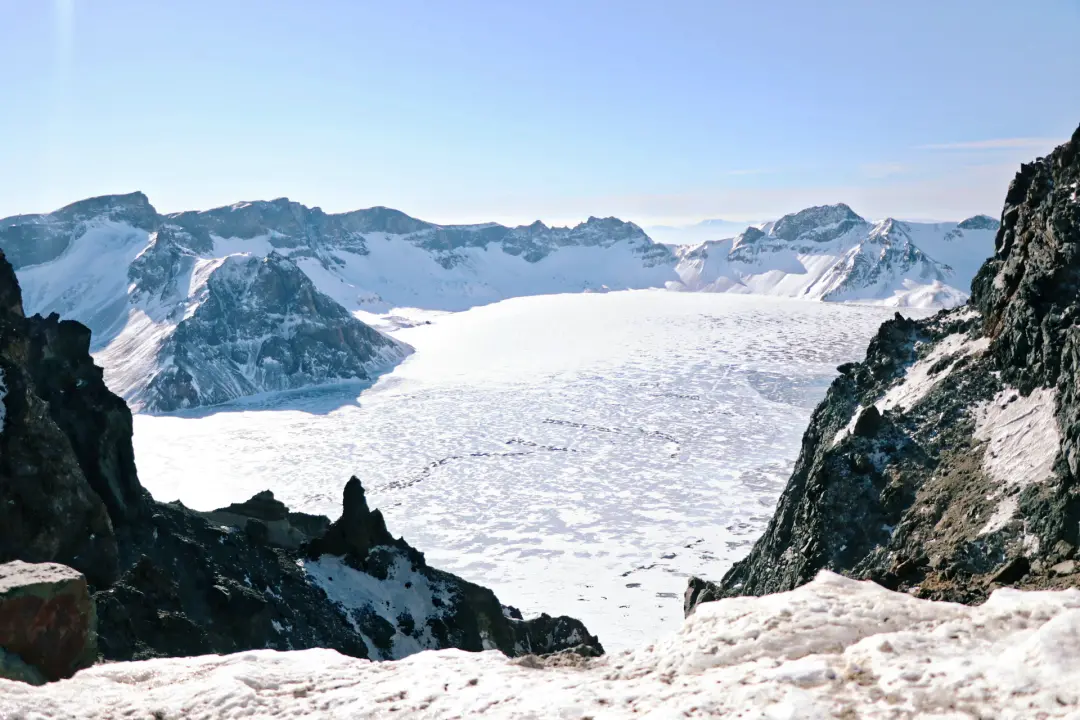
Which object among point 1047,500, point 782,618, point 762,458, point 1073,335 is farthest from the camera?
point 762,458

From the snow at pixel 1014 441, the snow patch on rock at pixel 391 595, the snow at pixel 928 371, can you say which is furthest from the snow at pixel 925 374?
the snow patch on rock at pixel 391 595

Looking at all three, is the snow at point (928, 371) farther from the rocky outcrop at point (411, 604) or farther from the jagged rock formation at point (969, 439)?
the rocky outcrop at point (411, 604)

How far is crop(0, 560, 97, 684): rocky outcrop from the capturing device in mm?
15266

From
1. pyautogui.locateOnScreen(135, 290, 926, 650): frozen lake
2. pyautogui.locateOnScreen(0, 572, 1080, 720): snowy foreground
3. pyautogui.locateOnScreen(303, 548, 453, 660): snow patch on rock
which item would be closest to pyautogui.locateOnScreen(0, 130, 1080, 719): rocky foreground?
pyautogui.locateOnScreen(0, 572, 1080, 720): snowy foreground

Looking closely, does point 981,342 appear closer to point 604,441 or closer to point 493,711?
point 493,711

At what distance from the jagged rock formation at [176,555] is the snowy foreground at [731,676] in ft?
55.6

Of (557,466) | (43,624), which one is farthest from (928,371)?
(557,466)

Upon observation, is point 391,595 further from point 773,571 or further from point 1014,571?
point 1014,571

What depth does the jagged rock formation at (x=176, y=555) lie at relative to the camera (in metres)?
34.4

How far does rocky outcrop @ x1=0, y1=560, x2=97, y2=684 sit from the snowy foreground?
2.83ft

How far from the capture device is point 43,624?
52.0 feet

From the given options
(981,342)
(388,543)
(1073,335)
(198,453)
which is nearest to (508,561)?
(388,543)

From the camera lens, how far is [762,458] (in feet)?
396

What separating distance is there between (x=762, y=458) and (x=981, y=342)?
80.6 metres
